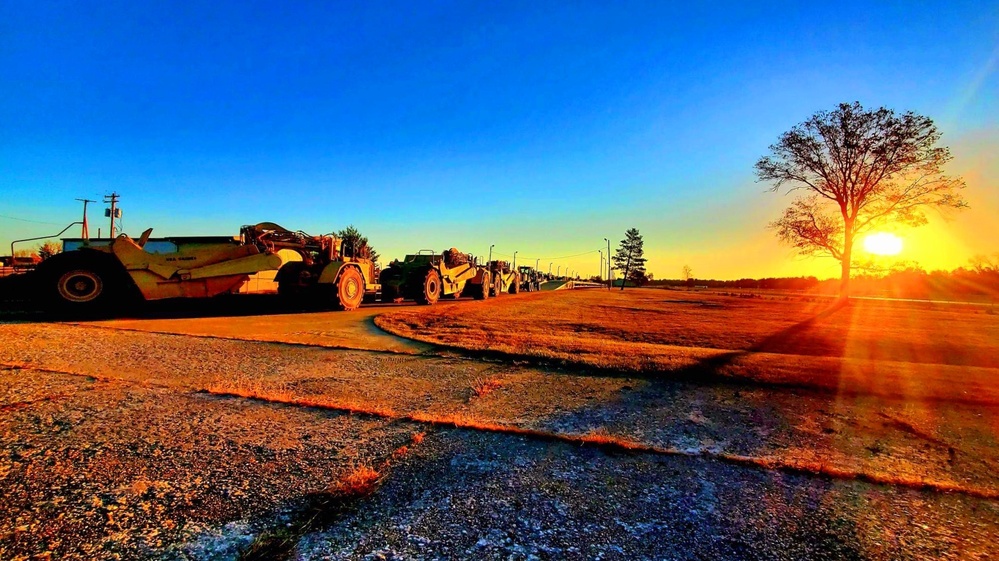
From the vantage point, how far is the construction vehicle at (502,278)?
26.1 meters

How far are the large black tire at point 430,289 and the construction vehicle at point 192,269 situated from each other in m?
3.49

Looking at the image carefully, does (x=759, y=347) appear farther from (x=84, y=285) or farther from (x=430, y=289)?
(x=84, y=285)

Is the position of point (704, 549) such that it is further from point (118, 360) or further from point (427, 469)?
point (118, 360)

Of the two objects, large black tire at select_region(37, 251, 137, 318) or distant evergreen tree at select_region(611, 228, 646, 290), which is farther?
distant evergreen tree at select_region(611, 228, 646, 290)

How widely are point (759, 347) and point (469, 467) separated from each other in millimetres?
7384

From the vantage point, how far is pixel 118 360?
5.47 metres

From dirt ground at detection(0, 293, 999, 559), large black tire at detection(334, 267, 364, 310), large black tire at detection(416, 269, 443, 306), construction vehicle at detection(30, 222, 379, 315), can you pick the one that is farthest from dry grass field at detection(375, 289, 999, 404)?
large black tire at detection(416, 269, 443, 306)

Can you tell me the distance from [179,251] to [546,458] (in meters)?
10.8

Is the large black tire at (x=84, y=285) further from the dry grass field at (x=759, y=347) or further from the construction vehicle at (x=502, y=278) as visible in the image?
the construction vehicle at (x=502, y=278)

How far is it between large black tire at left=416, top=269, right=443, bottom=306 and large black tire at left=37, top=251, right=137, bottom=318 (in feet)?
28.4

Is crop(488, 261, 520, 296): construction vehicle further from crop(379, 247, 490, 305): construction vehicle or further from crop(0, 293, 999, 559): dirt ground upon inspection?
crop(0, 293, 999, 559): dirt ground

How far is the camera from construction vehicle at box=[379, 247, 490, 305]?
17094 mm

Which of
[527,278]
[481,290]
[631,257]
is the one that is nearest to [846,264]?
[481,290]

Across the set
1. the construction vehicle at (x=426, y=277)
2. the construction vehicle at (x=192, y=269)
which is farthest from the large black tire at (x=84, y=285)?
the construction vehicle at (x=426, y=277)
